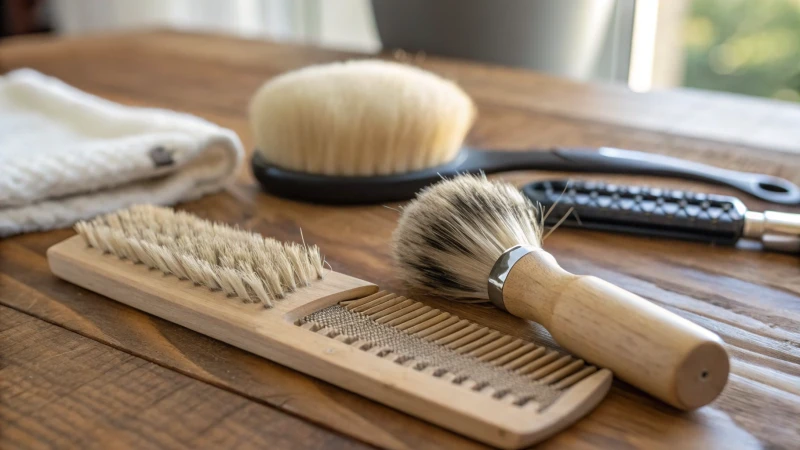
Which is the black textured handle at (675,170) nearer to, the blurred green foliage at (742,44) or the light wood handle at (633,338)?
the light wood handle at (633,338)

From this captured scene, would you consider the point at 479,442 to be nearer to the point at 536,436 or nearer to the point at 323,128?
the point at 536,436

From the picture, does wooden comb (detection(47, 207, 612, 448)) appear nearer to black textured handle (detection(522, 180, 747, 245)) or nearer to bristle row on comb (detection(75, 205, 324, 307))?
bristle row on comb (detection(75, 205, 324, 307))

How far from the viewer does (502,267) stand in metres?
0.42

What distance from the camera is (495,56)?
1.25 metres

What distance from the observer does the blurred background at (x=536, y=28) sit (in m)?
1.24

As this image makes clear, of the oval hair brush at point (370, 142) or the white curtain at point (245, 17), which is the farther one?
the white curtain at point (245, 17)

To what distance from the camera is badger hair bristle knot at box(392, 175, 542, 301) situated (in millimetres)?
430

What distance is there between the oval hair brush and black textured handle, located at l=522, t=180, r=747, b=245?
83mm

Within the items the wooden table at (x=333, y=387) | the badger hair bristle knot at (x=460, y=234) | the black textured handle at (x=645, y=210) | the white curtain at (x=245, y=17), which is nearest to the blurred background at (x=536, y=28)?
the white curtain at (x=245, y=17)

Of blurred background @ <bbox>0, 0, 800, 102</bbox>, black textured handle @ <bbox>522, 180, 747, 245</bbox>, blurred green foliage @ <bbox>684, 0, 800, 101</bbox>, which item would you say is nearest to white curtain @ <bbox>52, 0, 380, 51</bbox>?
blurred background @ <bbox>0, 0, 800, 102</bbox>

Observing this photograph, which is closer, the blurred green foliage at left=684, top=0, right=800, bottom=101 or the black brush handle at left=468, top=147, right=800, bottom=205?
the black brush handle at left=468, top=147, right=800, bottom=205

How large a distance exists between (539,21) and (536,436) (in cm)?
102

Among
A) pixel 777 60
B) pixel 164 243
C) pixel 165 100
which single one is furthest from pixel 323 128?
pixel 777 60

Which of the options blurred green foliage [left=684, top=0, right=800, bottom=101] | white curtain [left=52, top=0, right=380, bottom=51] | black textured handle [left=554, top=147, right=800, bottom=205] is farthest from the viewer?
blurred green foliage [left=684, top=0, right=800, bottom=101]
